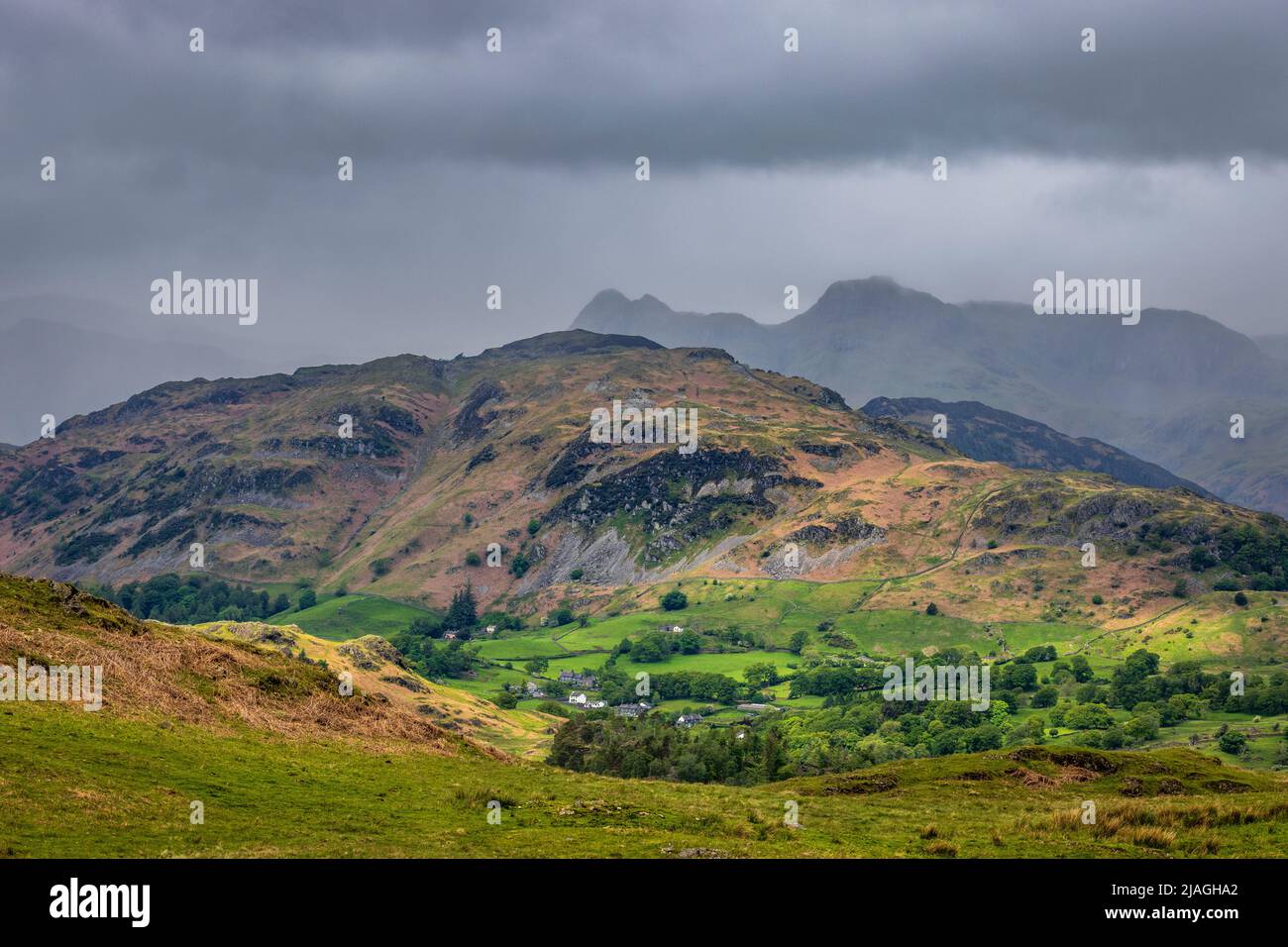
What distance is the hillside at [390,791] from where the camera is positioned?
4094cm

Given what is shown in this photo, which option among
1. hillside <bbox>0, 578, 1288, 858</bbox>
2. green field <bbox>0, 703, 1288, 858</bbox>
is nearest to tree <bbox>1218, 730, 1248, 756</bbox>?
hillside <bbox>0, 578, 1288, 858</bbox>

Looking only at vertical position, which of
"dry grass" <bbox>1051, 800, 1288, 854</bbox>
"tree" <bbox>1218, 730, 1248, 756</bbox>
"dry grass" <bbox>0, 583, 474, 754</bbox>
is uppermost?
"dry grass" <bbox>0, 583, 474, 754</bbox>

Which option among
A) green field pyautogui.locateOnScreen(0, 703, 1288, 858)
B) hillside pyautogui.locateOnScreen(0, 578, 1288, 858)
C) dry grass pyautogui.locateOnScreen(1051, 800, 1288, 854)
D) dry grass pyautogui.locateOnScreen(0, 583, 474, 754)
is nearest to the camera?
green field pyautogui.locateOnScreen(0, 703, 1288, 858)

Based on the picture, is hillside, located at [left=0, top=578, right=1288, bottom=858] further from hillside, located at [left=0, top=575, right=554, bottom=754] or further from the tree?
the tree

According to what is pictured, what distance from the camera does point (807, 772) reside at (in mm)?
119625

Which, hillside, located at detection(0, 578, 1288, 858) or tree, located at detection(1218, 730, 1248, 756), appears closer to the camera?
hillside, located at detection(0, 578, 1288, 858)

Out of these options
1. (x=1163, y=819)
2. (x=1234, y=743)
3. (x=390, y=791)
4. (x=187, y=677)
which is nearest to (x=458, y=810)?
(x=390, y=791)

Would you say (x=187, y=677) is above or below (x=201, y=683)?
above

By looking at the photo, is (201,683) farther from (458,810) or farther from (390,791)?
(458,810)

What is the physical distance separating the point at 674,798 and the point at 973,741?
144 m

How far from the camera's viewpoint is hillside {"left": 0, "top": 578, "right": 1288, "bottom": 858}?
40938 millimetres

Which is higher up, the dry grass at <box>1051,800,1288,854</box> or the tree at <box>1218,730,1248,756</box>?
the dry grass at <box>1051,800,1288,854</box>

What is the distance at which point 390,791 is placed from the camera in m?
52.0
